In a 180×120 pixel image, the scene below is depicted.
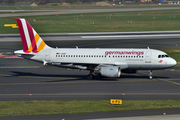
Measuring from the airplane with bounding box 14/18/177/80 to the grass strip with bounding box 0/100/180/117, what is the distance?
1095cm

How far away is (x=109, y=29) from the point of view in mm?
114375

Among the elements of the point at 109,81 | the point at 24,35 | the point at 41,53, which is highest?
the point at 24,35

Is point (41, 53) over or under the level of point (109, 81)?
over

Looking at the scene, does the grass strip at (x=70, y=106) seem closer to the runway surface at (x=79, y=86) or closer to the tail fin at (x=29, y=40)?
the runway surface at (x=79, y=86)

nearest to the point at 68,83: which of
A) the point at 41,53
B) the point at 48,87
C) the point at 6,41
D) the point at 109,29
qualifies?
the point at 48,87

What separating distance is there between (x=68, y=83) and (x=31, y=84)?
5.29 m

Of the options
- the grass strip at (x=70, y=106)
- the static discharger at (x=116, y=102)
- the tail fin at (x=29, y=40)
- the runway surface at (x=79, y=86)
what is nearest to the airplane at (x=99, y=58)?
the tail fin at (x=29, y=40)

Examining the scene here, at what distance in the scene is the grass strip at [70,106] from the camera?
27156 millimetres

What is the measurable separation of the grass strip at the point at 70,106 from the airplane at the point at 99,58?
11.0m

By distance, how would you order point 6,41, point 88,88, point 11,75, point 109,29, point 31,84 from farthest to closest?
point 109,29, point 6,41, point 11,75, point 31,84, point 88,88

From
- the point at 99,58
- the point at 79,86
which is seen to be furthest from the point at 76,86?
the point at 99,58

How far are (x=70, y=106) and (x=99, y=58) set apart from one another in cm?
1567

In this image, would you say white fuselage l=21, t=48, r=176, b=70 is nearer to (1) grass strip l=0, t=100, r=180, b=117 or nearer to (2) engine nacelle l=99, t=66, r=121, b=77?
(2) engine nacelle l=99, t=66, r=121, b=77

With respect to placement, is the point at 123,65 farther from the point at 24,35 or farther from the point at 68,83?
the point at 24,35
